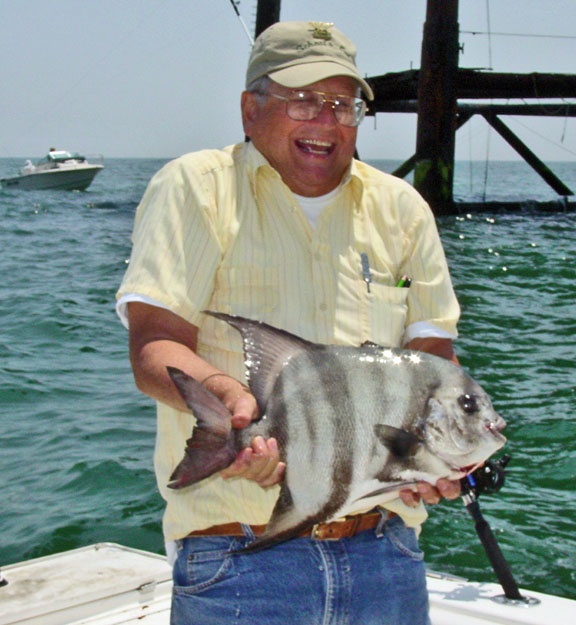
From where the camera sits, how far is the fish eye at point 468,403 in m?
2.19

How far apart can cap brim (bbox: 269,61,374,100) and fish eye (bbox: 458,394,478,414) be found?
79cm

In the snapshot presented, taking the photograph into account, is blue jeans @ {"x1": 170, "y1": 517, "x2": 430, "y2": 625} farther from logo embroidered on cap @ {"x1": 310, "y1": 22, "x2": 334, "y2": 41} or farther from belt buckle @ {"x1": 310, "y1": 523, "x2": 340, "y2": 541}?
logo embroidered on cap @ {"x1": 310, "y1": 22, "x2": 334, "y2": 41}

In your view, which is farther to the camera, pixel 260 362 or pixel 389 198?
pixel 389 198

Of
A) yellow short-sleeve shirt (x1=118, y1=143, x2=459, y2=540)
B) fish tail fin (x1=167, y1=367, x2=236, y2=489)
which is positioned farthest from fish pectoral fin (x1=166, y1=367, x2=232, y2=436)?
yellow short-sleeve shirt (x1=118, y1=143, x2=459, y2=540)

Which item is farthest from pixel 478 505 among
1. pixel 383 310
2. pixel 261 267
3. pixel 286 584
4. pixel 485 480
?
pixel 261 267

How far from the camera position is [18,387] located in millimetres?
8492

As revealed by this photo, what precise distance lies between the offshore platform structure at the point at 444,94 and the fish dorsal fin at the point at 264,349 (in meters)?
18.0

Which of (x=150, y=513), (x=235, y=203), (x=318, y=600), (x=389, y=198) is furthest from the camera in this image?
(x=150, y=513)

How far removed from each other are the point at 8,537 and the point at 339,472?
12.6 ft

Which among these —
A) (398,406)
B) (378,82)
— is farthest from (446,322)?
(378,82)

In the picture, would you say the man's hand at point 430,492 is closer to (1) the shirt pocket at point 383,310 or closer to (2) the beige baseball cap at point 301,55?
(1) the shirt pocket at point 383,310

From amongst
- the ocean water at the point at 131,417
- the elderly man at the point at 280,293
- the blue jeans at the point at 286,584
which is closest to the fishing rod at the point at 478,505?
the elderly man at the point at 280,293

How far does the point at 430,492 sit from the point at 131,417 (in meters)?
5.53

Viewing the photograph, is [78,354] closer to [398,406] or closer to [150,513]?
[150,513]
